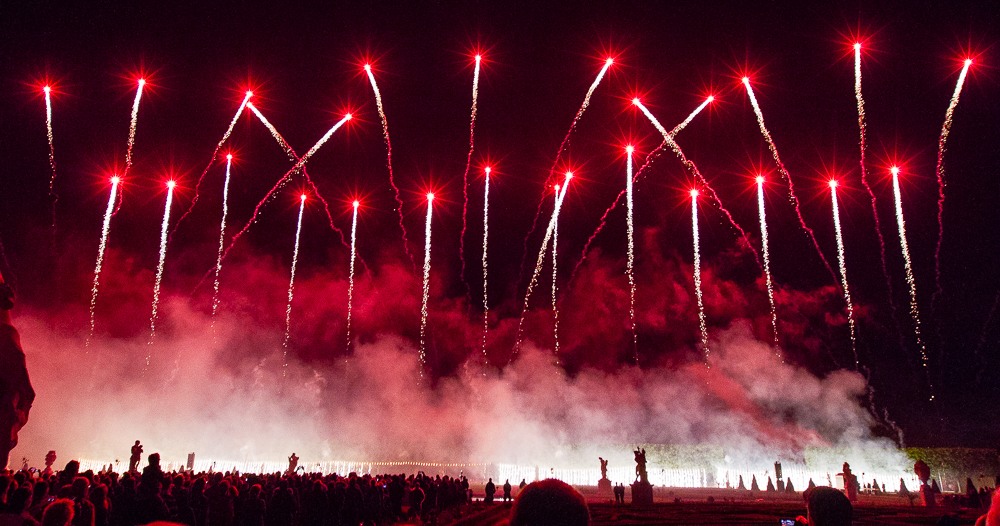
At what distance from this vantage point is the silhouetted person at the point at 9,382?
7.48 m

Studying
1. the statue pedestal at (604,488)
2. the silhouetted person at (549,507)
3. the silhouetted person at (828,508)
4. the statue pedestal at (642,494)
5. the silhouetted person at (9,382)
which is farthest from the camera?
the statue pedestal at (604,488)

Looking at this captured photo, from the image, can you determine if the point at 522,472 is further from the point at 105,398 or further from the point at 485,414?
the point at 105,398

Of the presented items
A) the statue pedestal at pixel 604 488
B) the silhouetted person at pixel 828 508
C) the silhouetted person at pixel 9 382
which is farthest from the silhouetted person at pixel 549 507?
the statue pedestal at pixel 604 488

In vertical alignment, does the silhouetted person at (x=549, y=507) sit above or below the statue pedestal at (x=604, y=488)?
above

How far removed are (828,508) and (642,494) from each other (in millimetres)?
21996

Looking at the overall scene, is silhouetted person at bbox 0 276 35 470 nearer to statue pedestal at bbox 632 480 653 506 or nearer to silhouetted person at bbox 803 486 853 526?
silhouetted person at bbox 803 486 853 526

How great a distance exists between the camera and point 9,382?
757cm

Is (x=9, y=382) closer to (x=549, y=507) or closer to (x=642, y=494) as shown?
(x=549, y=507)

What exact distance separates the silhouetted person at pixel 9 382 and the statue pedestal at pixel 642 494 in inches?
834

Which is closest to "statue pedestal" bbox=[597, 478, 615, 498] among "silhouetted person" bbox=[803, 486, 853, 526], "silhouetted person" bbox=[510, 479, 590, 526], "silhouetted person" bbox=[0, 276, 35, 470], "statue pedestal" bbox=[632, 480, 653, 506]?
"statue pedestal" bbox=[632, 480, 653, 506]

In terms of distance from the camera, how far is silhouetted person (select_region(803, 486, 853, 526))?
3.52m

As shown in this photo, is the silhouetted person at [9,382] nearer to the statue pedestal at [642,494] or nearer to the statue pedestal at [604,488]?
the statue pedestal at [642,494]

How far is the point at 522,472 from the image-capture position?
144 ft

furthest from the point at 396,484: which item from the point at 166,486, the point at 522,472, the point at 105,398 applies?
the point at 105,398
